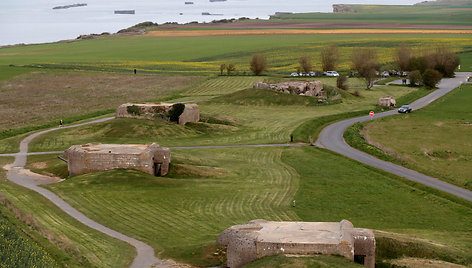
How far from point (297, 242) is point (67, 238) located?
1251cm

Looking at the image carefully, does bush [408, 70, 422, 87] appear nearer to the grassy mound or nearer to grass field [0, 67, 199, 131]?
the grassy mound

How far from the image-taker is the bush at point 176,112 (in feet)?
241

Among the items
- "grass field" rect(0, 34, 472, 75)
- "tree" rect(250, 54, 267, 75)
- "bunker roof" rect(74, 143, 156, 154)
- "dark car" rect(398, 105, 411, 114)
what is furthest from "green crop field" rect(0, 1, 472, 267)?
"grass field" rect(0, 34, 472, 75)

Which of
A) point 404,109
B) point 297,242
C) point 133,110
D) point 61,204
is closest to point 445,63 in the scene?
point 404,109

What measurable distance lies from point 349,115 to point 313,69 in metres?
57.0

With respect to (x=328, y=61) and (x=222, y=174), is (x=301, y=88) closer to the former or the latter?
(x=328, y=61)

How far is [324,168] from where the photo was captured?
184ft

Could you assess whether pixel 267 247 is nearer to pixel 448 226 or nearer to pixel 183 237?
pixel 183 237

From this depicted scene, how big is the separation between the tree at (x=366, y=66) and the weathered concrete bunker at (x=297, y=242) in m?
88.6

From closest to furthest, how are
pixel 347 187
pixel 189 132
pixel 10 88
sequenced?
1. pixel 347 187
2. pixel 189 132
3. pixel 10 88

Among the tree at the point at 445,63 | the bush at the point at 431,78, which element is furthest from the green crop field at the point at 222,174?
the tree at the point at 445,63

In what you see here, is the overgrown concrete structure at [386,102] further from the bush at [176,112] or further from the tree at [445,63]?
the tree at [445,63]

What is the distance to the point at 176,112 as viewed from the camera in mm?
73500

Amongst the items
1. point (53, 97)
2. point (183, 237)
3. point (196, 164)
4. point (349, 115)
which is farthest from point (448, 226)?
point (53, 97)
